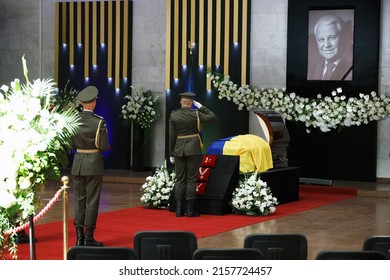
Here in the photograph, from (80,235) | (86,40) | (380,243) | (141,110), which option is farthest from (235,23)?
(380,243)

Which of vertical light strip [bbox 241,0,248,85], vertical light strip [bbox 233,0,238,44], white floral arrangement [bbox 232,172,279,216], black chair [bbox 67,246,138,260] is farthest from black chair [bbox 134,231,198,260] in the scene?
vertical light strip [bbox 233,0,238,44]

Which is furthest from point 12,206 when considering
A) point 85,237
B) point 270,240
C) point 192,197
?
point 192,197

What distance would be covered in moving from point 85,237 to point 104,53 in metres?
10.5

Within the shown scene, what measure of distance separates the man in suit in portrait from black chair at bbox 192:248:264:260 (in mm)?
13393

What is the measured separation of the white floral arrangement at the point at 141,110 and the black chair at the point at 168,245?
43.2 feet

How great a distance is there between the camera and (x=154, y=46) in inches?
826

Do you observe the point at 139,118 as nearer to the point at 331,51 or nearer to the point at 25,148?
the point at 331,51

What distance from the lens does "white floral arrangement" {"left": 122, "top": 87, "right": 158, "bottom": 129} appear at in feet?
66.9

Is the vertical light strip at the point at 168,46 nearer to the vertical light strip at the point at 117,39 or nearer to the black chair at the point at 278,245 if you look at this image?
the vertical light strip at the point at 117,39

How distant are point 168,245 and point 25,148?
5.17 ft

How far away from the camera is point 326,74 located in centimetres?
1934

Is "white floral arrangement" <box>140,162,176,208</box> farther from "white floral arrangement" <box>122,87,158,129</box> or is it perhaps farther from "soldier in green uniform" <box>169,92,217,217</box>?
"white floral arrangement" <box>122,87,158,129</box>

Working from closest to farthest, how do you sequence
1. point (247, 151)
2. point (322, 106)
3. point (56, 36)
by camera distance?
point (247, 151) < point (322, 106) < point (56, 36)

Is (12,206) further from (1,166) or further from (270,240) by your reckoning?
(270,240)
